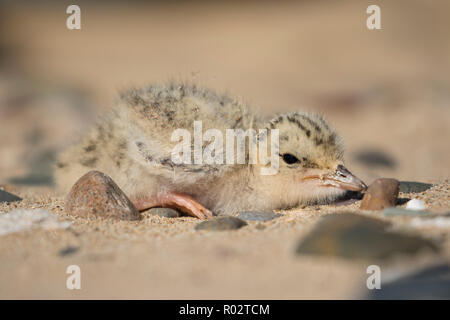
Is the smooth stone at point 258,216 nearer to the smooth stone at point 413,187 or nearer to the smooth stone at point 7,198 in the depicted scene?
the smooth stone at point 413,187

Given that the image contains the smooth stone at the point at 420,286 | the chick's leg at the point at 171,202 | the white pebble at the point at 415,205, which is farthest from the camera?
the chick's leg at the point at 171,202

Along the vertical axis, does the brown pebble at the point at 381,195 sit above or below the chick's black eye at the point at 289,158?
below

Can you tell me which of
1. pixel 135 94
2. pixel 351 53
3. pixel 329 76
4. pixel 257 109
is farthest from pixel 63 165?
pixel 351 53

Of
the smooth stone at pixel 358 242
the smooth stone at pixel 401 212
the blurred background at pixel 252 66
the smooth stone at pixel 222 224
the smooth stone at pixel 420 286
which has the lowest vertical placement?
the smooth stone at pixel 420 286

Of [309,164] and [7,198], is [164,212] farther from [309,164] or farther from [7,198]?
[7,198]

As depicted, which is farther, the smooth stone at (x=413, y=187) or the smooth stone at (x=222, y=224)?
the smooth stone at (x=413, y=187)

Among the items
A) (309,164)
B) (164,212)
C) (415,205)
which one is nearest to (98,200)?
(164,212)

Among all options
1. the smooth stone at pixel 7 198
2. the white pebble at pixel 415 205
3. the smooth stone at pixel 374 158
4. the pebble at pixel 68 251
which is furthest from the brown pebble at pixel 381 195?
the smooth stone at pixel 374 158
